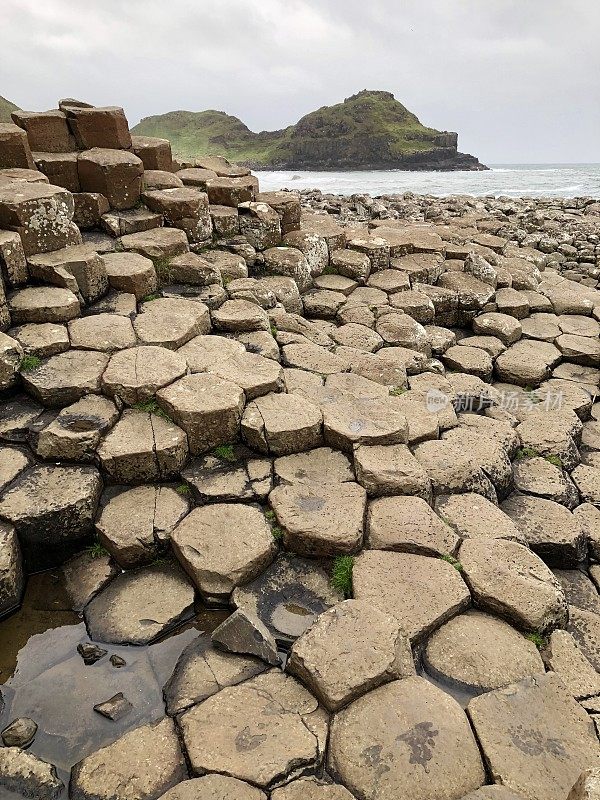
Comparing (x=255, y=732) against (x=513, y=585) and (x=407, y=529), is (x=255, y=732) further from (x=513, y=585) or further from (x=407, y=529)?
(x=513, y=585)

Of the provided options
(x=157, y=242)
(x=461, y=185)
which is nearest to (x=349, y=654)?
(x=157, y=242)

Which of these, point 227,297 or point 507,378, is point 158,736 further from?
point 507,378

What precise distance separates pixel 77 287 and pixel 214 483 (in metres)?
2.28

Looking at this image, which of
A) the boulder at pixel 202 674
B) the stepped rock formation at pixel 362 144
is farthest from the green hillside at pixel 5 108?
the stepped rock formation at pixel 362 144

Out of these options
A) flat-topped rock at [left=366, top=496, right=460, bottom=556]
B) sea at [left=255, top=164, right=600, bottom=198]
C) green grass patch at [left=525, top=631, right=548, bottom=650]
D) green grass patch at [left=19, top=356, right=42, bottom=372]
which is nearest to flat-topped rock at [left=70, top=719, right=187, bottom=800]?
flat-topped rock at [left=366, top=496, right=460, bottom=556]

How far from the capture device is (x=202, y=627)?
2.66 m

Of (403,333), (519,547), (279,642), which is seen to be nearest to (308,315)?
(403,333)

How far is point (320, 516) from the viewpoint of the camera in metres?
3.01

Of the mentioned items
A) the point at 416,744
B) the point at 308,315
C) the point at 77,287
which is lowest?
the point at 416,744

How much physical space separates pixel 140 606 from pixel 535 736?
1.90 metres

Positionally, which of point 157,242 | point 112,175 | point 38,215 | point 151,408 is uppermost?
point 112,175

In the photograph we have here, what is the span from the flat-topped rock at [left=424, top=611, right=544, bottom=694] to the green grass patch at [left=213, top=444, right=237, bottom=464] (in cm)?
161

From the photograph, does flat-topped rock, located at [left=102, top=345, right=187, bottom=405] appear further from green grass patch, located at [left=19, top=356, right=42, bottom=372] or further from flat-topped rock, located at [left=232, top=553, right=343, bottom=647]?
flat-topped rock, located at [left=232, top=553, right=343, bottom=647]

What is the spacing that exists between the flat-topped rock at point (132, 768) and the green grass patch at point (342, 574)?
1.05m
